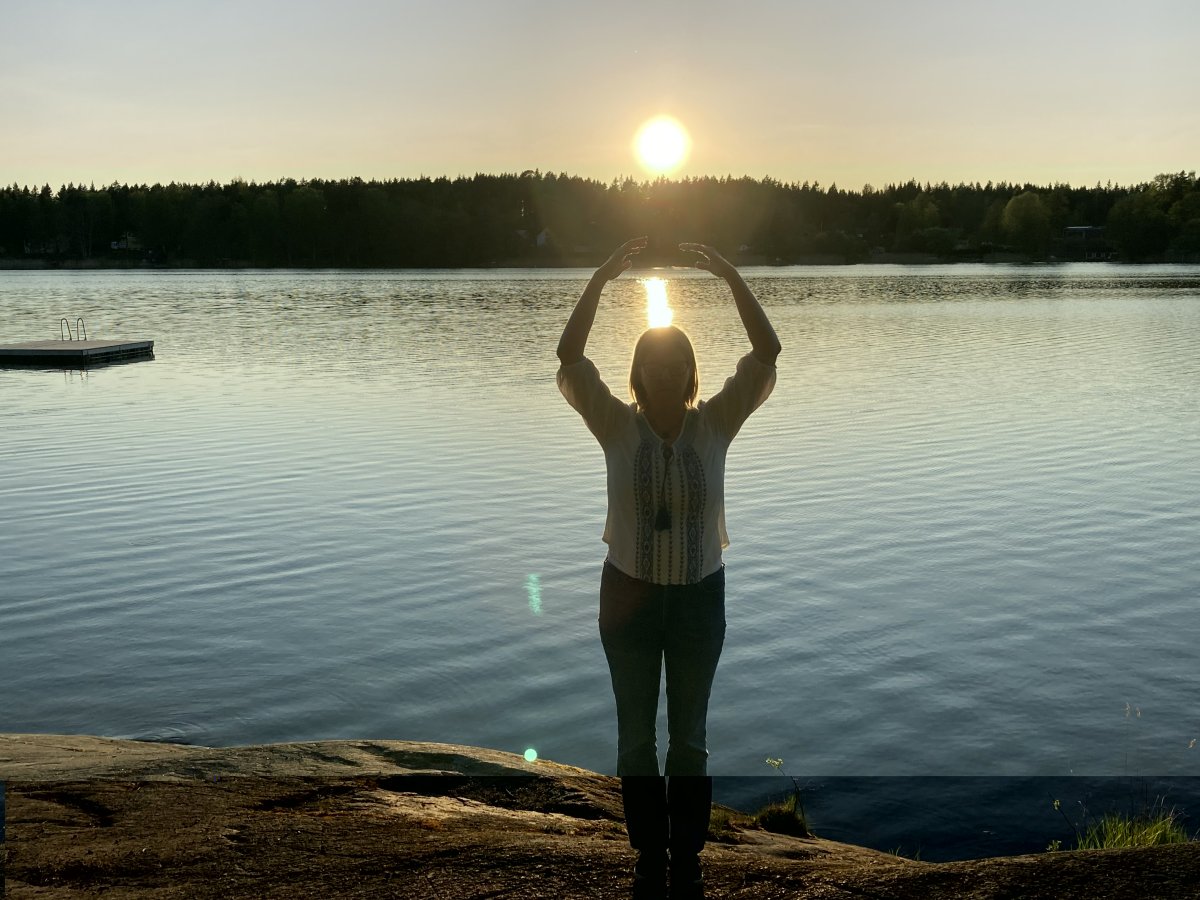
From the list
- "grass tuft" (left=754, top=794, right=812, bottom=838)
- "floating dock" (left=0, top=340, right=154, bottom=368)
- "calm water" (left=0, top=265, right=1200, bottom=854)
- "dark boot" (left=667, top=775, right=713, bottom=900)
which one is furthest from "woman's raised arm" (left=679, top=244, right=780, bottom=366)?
"floating dock" (left=0, top=340, right=154, bottom=368)

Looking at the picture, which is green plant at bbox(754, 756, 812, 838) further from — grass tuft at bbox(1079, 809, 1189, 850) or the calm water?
grass tuft at bbox(1079, 809, 1189, 850)

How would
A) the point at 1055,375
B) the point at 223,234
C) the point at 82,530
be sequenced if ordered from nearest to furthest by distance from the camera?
→ the point at 82,530 < the point at 1055,375 < the point at 223,234

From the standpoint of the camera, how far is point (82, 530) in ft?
51.4

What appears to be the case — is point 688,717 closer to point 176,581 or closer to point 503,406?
point 176,581

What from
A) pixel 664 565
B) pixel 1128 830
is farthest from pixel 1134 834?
pixel 664 565

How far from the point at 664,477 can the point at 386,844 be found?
218cm

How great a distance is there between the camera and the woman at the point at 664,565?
15.6 feet

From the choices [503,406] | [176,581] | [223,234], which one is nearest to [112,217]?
[223,234]

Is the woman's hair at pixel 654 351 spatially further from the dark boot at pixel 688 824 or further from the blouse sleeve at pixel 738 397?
the dark boot at pixel 688 824

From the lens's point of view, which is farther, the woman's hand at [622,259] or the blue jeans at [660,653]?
the woman's hand at [622,259]

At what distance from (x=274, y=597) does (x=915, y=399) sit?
20.1 metres

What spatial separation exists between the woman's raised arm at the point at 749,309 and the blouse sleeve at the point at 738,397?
6 cm

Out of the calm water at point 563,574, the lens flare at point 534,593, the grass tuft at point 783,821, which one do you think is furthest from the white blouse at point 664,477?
the lens flare at point 534,593

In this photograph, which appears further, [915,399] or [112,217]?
[112,217]
